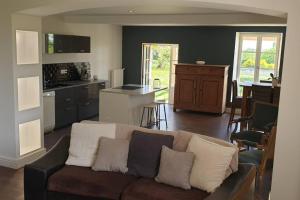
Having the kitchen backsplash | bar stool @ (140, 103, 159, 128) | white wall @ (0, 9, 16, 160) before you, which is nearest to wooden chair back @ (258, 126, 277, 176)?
bar stool @ (140, 103, 159, 128)

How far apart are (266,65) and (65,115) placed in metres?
5.33

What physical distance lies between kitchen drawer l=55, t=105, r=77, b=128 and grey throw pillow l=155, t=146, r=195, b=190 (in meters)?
4.10

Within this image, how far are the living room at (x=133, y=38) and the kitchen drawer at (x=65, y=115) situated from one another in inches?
26.6

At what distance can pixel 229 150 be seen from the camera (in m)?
3.19

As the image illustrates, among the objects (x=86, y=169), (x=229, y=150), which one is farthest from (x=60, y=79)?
(x=229, y=150)

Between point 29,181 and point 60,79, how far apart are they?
183 inches

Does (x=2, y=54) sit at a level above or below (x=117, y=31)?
below

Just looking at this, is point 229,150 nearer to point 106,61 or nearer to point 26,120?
point 26,120

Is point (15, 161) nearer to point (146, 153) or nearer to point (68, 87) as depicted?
point (146, 153)

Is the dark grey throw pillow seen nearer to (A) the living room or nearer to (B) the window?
(A) the living room

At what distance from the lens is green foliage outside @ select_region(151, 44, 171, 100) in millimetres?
10126

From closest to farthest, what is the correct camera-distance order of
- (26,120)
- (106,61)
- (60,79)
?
(26,120) → (60,79) → (106,61)

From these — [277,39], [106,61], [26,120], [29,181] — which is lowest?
[29,181]

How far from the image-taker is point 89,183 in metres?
3.32
